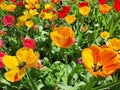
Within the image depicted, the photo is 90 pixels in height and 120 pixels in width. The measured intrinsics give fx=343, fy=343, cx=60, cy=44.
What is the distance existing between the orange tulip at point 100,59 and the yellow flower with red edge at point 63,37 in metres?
0.15

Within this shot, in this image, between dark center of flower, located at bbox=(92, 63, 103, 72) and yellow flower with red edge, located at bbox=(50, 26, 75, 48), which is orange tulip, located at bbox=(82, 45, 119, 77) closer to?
dark center of flower, located at bbox=(92, 63, 103, 72)

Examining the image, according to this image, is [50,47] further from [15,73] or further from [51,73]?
[15,73]

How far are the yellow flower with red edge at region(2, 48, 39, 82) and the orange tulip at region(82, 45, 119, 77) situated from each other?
0.29 meters

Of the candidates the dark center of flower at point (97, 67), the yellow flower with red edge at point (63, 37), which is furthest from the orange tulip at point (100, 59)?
the yellow flower with red edge at point (63, 37)

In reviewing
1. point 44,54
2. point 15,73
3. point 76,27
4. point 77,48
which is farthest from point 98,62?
point 76,27

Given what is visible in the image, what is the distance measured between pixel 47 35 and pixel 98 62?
4.39 feet

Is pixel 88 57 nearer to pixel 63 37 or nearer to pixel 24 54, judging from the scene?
pixel 63 37

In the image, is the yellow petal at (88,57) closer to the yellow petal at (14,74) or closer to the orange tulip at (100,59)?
the orange tulip at (100,59)

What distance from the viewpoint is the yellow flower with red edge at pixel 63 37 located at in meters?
1.96

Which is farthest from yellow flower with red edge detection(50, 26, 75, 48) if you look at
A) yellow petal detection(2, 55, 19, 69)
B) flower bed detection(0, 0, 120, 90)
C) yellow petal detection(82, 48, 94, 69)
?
yellow petal detection(2, 55, 19, 69)

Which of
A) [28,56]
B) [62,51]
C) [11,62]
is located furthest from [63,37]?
[62,51]

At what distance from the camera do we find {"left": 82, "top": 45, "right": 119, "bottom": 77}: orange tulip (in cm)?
179

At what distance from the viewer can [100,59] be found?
185cm

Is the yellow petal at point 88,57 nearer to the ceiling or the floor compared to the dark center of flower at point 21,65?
nearer to the ceiling
